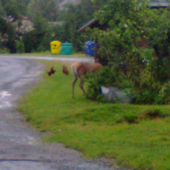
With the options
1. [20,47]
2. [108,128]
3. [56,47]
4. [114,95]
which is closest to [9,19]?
[20,47]

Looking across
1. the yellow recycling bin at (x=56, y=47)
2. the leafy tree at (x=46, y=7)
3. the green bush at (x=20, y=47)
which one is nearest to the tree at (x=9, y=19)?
the green bush at (x=20, y=47)

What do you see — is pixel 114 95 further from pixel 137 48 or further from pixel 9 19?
pixel 9 19

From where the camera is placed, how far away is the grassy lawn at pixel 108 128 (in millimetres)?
5659

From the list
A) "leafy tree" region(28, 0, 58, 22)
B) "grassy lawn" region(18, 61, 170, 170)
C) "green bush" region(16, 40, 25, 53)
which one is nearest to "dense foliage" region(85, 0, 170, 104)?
"grassy lawn" region(18, 61, 170, 170)

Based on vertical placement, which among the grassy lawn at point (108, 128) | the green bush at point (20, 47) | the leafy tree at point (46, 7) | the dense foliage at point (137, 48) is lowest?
the green bush at point (20, 47)

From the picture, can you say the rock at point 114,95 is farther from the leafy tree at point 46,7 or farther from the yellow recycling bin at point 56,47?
the leafy tree at point 46,7

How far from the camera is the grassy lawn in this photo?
5.66 metres

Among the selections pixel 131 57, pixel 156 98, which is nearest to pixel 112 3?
pixel 131 57

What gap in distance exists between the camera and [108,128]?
7.51 m

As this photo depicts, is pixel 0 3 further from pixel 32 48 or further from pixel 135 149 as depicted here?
pixel 135 149

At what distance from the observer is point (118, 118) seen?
8188mm

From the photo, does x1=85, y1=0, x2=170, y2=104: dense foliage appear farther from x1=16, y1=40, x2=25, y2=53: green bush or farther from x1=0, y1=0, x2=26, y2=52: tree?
x1=0, y1=0, x2=26, y2=52: tree

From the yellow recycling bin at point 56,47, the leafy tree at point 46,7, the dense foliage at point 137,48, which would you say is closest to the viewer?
the dense foliage at point 137,48

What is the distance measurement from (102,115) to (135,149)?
258 cm
